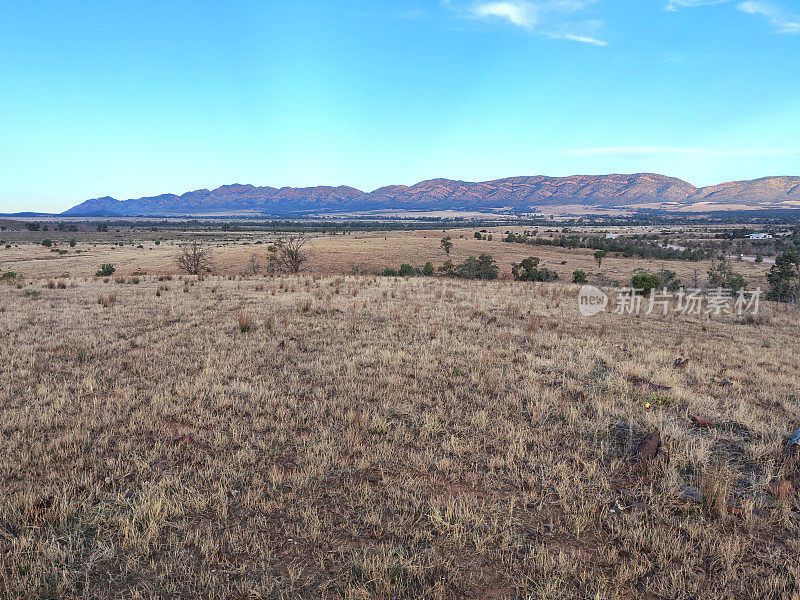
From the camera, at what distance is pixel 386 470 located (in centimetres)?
459

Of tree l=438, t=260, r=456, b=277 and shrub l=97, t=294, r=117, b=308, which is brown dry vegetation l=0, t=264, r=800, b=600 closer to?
shrub l=97, t=294, r=117, b=308

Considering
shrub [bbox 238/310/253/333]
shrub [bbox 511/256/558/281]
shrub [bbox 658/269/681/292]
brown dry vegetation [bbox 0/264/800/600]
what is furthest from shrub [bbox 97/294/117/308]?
shrub [bbox 511/256/558/281]

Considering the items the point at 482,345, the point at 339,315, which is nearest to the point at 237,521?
the point at 482,345

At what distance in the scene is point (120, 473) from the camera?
14.4ft

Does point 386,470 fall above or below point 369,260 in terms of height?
below

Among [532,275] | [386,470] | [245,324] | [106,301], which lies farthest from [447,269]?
[386,470]

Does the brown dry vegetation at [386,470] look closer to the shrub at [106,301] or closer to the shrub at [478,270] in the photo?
the shrub at [106,301]

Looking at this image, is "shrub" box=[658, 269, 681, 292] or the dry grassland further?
the dry grassland

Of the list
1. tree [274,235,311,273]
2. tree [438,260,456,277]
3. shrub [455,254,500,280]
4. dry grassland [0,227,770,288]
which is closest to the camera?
tree [274,235,311,273]

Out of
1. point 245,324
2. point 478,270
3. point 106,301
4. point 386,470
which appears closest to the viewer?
point 386,470

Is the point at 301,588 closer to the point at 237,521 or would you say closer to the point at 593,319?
the point at 237,521

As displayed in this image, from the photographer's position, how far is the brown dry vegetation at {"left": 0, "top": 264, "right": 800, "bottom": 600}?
10.5 feet

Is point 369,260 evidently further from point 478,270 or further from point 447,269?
point 478,270

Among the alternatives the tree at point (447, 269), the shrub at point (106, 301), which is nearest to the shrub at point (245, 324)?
the shrub at point (106, 301)
